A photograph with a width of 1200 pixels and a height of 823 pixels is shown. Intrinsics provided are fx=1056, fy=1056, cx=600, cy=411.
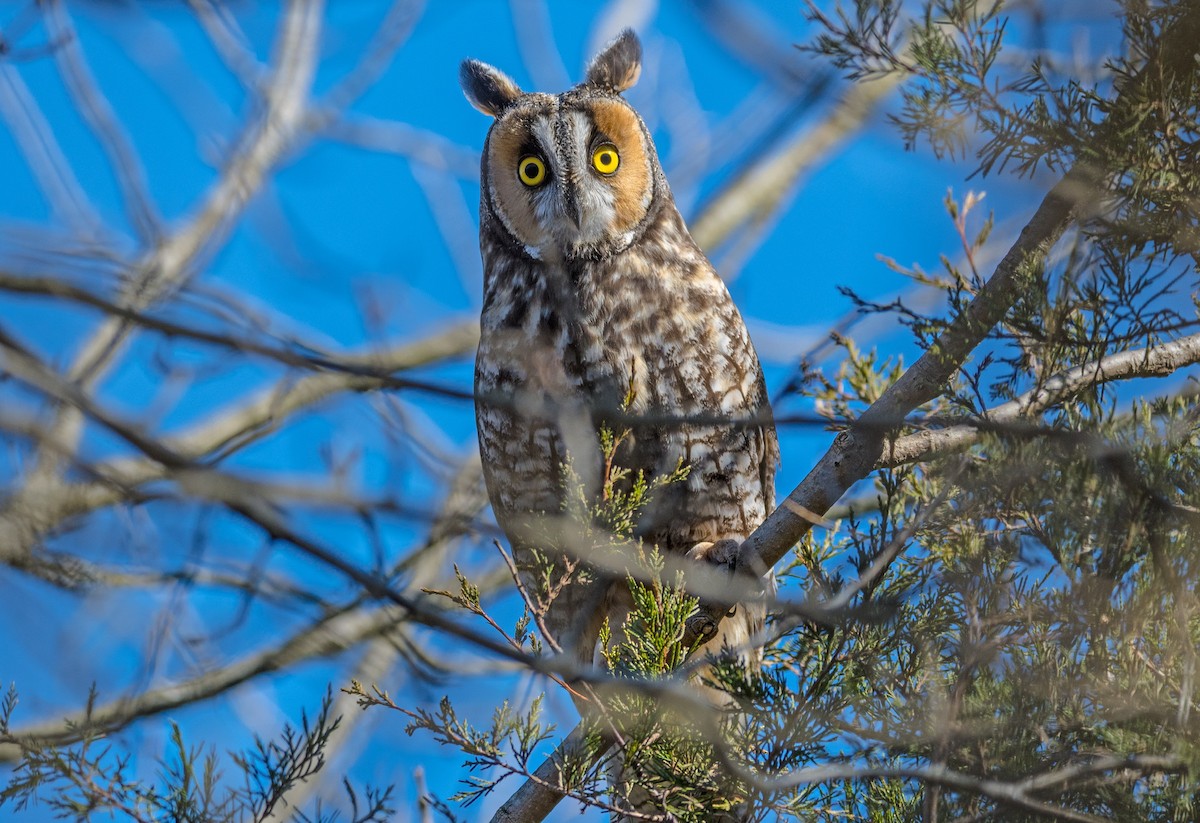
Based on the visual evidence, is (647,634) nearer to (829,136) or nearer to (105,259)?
(105,259)

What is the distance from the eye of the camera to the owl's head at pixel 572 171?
3.24 metres

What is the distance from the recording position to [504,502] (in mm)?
3361

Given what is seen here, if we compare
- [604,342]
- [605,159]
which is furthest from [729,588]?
[605,159]

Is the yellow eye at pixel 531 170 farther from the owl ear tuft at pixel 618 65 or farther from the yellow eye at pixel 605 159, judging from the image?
the owl ear tuft at pixel 618 65

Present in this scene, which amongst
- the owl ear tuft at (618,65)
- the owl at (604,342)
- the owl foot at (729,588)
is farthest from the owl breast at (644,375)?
the owl ear tuft at (618,65)

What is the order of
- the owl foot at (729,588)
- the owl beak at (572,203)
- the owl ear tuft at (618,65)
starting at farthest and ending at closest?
the owl ear tuft at (618,65)
the owl beak at (572,203)
the owl foot at (729,588)

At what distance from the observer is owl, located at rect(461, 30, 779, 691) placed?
306 centimetres

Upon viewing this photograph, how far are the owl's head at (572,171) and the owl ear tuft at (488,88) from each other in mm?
12

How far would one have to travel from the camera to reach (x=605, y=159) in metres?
3.37

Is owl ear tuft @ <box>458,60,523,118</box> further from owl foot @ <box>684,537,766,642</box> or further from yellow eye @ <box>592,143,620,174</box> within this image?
owl foot @ <box>684,537,766,642</box>

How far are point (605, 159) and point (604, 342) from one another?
0.67 metres

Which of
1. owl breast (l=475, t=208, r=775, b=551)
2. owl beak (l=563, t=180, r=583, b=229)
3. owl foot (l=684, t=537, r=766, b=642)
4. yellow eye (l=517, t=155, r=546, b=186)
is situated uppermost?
yellow eye (l=517, t=155, r=546, b=186)

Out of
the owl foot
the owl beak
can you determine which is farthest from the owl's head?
the owl foot

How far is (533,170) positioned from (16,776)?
2179mm
